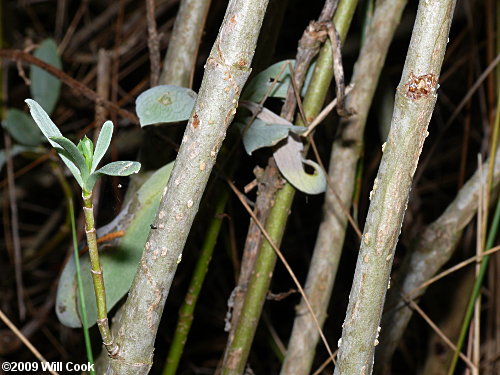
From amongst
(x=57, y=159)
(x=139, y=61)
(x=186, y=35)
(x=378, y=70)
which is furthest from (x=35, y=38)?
(x=378, y=70)

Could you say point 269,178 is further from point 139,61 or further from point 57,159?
point 139,61

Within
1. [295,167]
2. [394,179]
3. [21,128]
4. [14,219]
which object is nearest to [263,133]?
[295,167]

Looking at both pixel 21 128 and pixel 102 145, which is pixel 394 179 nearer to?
pixel 102 145

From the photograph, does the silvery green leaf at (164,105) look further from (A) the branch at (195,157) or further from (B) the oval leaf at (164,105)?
(A) the branch at (195,157)

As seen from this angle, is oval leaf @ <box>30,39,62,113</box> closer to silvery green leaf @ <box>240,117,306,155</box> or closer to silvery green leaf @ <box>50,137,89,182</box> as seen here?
silvery green leaf @ <box>240,117,306,155</box>

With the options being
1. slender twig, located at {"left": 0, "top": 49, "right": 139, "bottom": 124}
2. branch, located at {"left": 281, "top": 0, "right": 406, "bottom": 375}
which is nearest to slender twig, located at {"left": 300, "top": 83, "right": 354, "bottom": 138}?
branch, located at {"left": 281, "top": 0, "right": 406, "bottom": 375}
